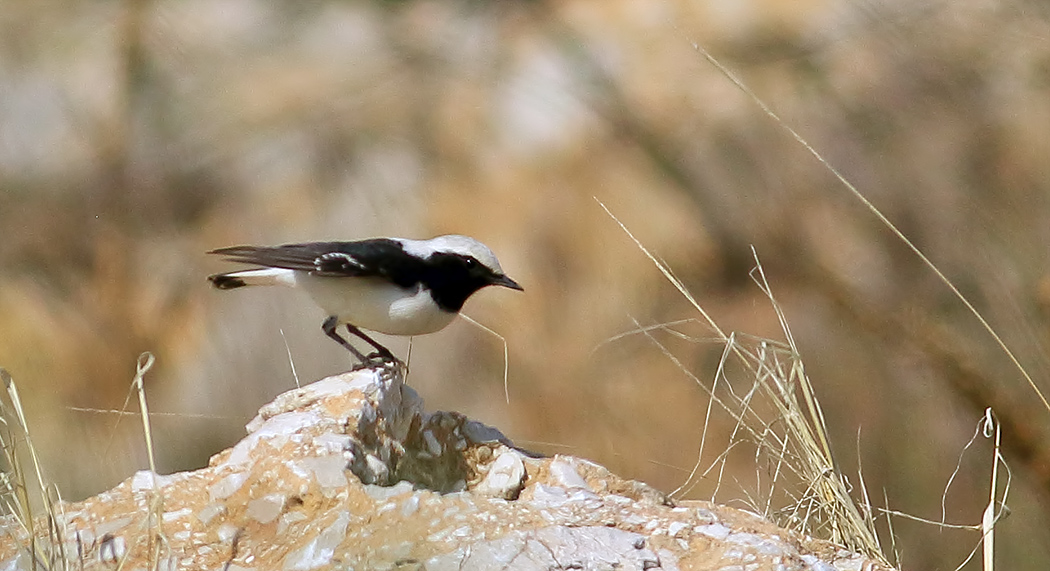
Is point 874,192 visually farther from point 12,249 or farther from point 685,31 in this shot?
point 12,249

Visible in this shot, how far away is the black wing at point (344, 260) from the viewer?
13.1ft

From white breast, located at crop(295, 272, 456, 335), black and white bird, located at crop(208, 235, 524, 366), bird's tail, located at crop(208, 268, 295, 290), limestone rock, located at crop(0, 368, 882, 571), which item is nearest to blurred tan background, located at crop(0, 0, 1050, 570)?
bird's tail, located at crop(208, 268, 295, 290)

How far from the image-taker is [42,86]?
5977 millimetres

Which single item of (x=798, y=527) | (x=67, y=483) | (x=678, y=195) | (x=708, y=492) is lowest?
(x=708, y=492)

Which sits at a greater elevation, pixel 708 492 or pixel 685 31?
pixel 685 31

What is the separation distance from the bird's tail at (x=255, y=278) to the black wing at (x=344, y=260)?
0.20 m

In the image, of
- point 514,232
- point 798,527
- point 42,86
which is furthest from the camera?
point 42,86

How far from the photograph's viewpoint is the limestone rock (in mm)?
2348

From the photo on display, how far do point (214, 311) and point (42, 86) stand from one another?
59.5 inches

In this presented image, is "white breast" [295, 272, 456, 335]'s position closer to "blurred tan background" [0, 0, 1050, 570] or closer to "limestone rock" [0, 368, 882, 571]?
"limestone rock" [0, 368, 882, 571]

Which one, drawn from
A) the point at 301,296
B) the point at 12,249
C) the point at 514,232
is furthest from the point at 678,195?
the point at 12,249

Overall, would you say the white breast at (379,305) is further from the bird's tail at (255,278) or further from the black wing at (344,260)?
the bird's tail at (255,278)

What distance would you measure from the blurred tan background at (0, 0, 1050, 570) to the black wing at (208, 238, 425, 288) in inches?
49.8

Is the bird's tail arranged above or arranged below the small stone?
above
